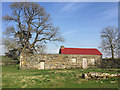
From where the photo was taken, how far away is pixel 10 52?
31.8 metres

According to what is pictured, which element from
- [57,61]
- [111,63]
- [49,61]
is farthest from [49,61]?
[111,63]

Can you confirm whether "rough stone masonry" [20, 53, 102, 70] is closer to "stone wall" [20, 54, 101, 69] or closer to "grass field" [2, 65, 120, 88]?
"stone wall" [20, 54, 101, 69]

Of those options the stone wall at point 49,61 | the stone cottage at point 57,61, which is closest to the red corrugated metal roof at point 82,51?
the stone cottage at point 57,61

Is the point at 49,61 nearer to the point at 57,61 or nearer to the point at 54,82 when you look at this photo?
the point at 57,61

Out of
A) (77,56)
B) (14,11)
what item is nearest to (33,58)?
(77,56)

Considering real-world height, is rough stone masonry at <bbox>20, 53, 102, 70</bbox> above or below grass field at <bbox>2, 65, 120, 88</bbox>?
above

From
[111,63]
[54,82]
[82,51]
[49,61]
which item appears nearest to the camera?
[54,82]

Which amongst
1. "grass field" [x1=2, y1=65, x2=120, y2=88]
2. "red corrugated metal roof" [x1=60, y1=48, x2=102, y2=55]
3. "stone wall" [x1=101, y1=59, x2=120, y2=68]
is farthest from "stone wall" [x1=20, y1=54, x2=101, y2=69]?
"grass field" [x1=2, y1=65, x2=120, y2=88]

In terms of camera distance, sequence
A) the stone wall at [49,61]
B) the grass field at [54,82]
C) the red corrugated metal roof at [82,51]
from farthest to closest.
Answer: the red corrugated metal roof at [82,51], the stone wall at [49,61], the grass field at [54,82]

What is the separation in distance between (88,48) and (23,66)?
1659 centimetres

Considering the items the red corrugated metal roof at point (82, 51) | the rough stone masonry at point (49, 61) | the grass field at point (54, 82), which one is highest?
the red corrugated metal roof at point (82, 51)

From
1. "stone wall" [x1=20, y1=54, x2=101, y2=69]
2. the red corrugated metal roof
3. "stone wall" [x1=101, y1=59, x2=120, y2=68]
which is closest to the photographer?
"stone wall" [x1=20, y1=54, x2=101, y2=69]

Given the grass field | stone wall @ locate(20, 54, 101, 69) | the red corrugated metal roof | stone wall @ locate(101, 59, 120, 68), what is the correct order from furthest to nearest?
1. the red corrugated metal roof
2. stone wall @ locate(101, 59, 120, 68)
3. stone wall @ locate(20, 54, 101, 69)
4. the grass field

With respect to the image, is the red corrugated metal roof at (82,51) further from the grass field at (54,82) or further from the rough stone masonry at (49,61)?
the grass field at (54,82)
